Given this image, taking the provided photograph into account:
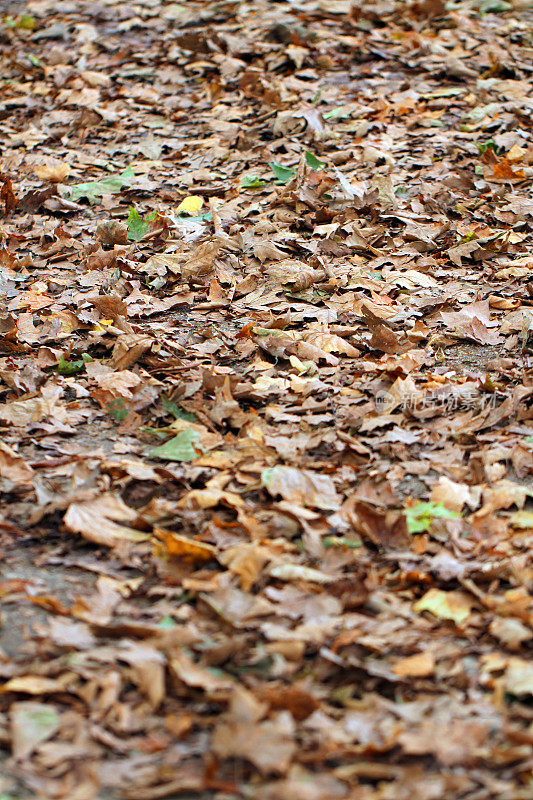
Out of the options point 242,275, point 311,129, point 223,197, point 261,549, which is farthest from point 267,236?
point 261,549

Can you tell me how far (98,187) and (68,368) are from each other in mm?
2339

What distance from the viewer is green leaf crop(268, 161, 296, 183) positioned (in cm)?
548

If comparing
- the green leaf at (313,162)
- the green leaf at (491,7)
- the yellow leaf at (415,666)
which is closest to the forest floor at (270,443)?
the yellow leaf at (415,666)

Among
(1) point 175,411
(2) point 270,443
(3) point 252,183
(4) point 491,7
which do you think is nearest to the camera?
(2) point 270,443

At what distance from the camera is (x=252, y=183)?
215 inches

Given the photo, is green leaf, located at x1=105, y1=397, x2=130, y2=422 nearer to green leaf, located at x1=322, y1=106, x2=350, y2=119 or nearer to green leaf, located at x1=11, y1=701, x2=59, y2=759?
green leaf, located at x1=11, y1=701, x2=59, y2=759

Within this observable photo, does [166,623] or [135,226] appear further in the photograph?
[135,226]

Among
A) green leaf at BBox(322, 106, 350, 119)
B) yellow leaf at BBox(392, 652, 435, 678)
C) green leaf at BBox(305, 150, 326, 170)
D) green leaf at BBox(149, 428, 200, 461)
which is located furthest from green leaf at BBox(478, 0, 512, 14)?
yellow leaf at BBox(392, 652, 435, 678)

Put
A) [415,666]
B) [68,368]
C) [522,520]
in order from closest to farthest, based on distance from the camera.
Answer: [415,666]
[522,520]
[68,368]

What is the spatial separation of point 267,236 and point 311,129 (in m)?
1.71

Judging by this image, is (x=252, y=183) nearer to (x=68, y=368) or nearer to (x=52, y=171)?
(x=52, y=171)

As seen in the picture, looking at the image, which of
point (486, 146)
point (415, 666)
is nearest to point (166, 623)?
point (415, 666)

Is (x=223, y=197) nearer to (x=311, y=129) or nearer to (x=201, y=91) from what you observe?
(x=311, y=129)

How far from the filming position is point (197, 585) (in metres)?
2.35
